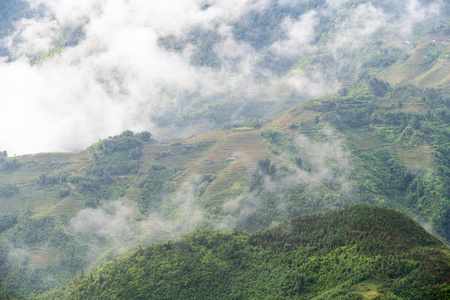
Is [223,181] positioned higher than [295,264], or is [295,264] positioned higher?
[223,181]

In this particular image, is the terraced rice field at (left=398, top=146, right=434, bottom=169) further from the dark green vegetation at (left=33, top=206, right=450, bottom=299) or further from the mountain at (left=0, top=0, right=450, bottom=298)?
the dark green vegetation at (left=33, top=206, right=450, bottom=299)

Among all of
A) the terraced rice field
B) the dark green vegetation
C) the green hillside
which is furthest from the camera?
the terraced rice field

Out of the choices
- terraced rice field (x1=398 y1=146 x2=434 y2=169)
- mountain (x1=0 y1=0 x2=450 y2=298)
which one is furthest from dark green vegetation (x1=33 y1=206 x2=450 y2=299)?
terraced rice field (x1=398 y1=146 x2=434 y2=169)

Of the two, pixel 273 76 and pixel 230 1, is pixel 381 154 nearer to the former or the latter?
pixel 273 76

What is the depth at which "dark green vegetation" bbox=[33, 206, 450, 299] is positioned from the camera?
38406 millimetres

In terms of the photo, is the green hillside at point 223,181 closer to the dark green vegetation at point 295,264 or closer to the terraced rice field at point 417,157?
the terraced rice field at point 417,157

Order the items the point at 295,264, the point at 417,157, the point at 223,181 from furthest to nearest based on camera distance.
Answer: the point at 417,157 → the point at 223,181 → the point at 295,264

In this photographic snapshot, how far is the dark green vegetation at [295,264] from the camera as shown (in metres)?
38.4

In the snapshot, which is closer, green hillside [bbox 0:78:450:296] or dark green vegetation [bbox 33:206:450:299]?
dark green vegetation [bbox 33:206:450:299]

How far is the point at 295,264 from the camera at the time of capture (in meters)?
45.4

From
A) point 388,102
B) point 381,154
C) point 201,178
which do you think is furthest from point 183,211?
point 388,102

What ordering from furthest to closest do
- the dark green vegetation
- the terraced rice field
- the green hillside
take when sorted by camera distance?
the terraced rice field, the green hillside, the dark green vegetation

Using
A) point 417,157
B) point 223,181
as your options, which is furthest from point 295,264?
point 417,157

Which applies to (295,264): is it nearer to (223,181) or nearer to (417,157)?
(223,181)
